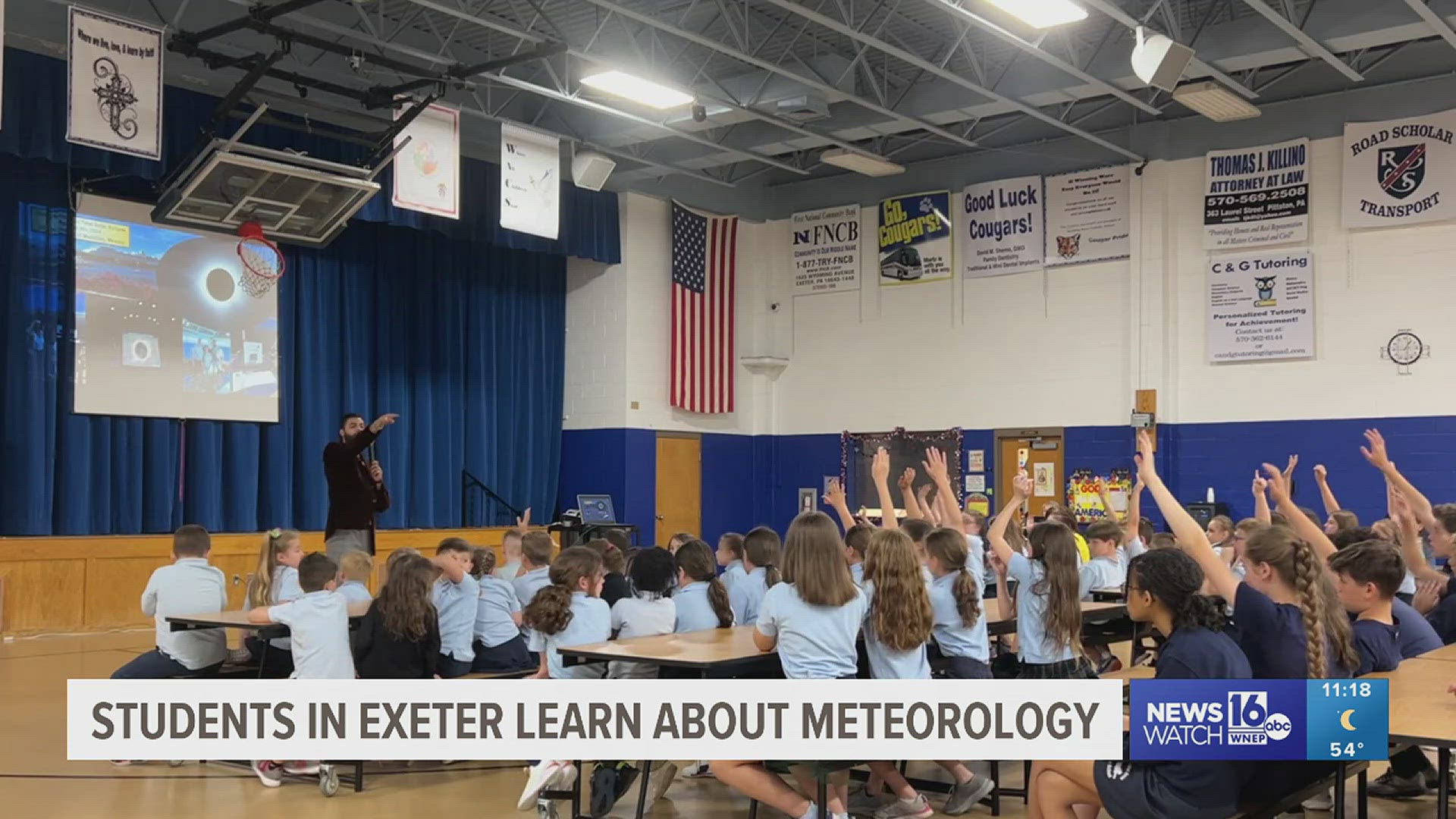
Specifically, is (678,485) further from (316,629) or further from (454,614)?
(316,629)

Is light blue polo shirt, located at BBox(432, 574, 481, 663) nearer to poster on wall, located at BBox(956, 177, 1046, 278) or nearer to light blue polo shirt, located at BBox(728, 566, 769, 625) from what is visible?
light blue polo shirt, located at BBox(728, 566, 769, 625)

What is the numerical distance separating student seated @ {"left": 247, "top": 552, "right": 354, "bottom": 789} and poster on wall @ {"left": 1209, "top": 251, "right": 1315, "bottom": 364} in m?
10.8

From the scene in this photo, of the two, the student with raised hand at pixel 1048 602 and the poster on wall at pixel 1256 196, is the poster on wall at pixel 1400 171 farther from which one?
the student with raised hand at pixel 1048 602

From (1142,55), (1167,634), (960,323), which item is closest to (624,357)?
(960,323)

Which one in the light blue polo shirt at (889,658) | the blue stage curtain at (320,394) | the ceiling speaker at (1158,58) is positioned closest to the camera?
the light blue polo shirt at (889,658)

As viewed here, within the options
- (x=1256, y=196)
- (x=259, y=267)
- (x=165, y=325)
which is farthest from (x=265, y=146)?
(x=1256, y=196)

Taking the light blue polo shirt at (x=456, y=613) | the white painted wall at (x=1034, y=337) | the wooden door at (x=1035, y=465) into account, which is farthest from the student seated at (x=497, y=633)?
the wooden door at (x=1035, y=465)

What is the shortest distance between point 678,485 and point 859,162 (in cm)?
462

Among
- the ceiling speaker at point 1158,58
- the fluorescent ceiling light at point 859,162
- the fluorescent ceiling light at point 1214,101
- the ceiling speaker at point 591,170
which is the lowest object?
the ceiling speaker at point 591,170

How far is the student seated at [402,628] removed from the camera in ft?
17.9

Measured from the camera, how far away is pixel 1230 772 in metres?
3.29

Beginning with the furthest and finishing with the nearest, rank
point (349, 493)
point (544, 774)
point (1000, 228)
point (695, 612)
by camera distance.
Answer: point (1000, 228), point (349, 493), point (695, 612), point (544, 774)

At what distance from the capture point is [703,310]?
16.5 meters

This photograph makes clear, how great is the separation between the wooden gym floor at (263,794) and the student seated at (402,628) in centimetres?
50
